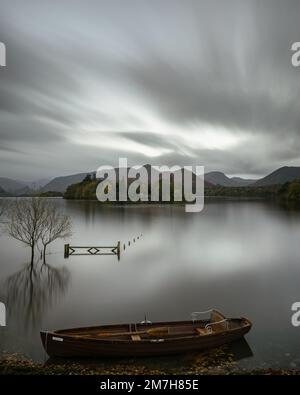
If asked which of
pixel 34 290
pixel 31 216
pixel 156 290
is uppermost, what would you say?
pixel 31 216

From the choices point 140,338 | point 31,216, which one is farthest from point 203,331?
point 31,216

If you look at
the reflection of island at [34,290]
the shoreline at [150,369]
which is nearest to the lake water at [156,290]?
the reflection of island at [34,290]

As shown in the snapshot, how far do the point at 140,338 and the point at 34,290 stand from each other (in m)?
10.2

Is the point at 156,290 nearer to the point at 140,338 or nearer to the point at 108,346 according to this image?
the point at 140,338

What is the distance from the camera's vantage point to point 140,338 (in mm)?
11594

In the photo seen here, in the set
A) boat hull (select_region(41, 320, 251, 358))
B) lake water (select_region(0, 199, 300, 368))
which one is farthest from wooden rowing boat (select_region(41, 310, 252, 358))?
lake water (select_region(0, 199, 300, 368))

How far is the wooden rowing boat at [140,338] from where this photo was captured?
36.2ft

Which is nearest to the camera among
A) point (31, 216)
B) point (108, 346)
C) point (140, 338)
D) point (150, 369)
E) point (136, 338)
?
point (150, 369)

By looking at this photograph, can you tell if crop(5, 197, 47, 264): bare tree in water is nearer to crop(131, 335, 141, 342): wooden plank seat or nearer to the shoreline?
the shoreline

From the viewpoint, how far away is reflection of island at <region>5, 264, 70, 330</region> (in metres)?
15.7

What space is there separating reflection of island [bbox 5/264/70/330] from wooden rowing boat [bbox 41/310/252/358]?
3938 millimetres

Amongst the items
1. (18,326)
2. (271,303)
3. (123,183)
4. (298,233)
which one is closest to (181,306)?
(271,303)

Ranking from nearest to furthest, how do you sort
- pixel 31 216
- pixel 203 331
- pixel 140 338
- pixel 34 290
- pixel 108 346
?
1. pixel 108 346
2. pixel 140 338
3. pixel 203 331
4. pixel 34 290
5. pixel 31 216
